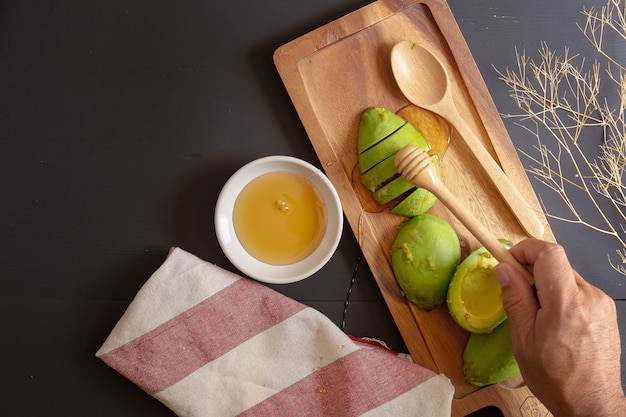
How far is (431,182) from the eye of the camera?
104 centimetres

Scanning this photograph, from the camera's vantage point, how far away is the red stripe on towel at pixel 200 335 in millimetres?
1073

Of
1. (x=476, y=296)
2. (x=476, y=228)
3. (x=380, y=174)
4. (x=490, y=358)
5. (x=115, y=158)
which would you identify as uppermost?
(x=115, y=158)

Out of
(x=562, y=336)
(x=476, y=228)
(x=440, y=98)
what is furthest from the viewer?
(x=440, y=98)

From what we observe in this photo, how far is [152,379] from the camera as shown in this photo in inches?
42.2

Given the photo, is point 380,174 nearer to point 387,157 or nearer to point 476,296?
point 387,157

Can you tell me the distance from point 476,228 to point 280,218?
0.37 metres

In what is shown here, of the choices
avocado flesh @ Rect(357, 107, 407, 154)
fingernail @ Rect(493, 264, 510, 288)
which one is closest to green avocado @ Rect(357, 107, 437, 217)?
avocado flesh @ Rect(357, 107, 407, 154)

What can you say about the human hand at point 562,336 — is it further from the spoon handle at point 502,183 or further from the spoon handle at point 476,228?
the spoon handle at point 502,183

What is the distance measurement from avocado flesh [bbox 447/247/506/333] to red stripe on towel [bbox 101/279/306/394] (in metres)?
0.29

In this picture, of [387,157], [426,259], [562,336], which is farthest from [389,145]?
[562,336]

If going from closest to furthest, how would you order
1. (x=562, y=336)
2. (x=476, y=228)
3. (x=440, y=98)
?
(x=562, y=336) → (x=476, y=228) → (x=440, y=98)

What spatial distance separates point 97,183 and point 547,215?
2.99 feet

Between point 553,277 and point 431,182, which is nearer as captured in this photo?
point 553,277

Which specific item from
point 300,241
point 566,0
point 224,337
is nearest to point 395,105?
point 300,241
